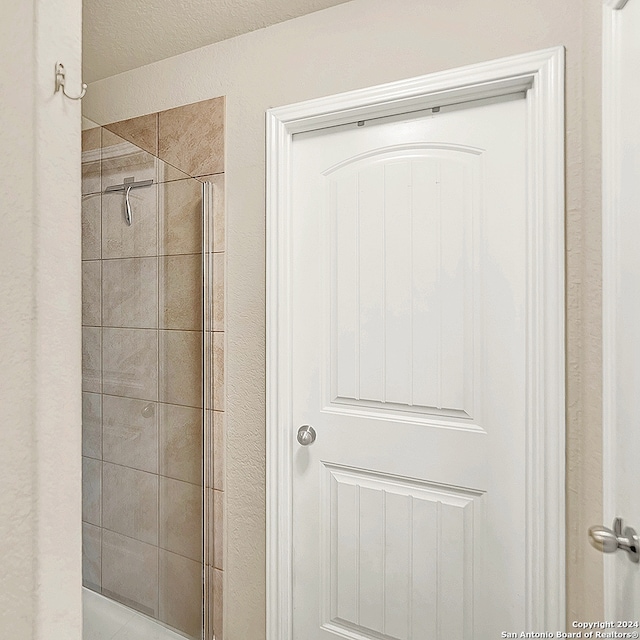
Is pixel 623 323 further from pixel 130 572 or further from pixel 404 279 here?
pixel 130 572

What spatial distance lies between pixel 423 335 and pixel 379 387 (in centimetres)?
21

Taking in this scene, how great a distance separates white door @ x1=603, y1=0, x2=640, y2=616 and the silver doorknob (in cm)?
85

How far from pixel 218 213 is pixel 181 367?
56 cm

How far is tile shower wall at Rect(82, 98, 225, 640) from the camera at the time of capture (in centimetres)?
131

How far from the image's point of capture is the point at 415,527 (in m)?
1.48

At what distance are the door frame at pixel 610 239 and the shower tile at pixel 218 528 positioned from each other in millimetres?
A: 1189

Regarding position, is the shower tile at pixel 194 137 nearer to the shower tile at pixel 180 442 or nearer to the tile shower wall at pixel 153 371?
the tile shower wall at pixel 153 371

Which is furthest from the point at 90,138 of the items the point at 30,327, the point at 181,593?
the point at 181,593

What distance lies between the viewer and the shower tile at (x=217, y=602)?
173 centimetres

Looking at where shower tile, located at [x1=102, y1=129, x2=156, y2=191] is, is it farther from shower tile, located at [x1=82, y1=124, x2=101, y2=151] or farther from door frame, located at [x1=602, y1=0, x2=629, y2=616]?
door frame, located at [x1=602, y1=0, x2=629, y2=616]

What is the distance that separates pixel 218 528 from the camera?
1.74 m

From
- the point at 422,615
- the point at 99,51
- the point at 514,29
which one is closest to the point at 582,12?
the point at 514,29

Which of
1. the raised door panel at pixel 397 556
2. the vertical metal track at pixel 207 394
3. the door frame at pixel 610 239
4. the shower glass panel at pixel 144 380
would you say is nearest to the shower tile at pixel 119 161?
the shower glass panel at pixel 144 380

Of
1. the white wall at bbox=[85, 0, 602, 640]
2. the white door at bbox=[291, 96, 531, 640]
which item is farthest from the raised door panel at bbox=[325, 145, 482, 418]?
the white wall at bbox=[85, 0, 602, 640]
